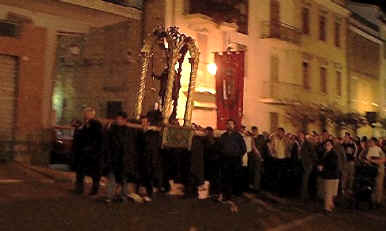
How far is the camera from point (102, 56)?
75.6 feet

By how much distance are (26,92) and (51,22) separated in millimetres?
2164

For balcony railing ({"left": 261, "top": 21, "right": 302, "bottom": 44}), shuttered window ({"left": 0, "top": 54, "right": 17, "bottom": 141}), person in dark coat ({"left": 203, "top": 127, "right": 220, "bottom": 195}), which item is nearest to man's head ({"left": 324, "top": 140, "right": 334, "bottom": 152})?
person in dark coat ({"left": 203, "top": 127, "right": 220, "bottom": 195})

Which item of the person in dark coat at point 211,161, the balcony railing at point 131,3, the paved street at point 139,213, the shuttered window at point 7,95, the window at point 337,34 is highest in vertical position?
the window at point 337,34

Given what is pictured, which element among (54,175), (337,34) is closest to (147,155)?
(54,175)

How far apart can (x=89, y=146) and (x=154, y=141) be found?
1268 millimetres

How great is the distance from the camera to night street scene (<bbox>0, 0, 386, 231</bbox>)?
10.7 meters

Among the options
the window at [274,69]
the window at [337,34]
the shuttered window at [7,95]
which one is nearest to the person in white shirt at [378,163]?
the shuttered window at [7,95]

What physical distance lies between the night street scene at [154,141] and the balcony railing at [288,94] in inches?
33.5

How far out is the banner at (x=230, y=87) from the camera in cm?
1836

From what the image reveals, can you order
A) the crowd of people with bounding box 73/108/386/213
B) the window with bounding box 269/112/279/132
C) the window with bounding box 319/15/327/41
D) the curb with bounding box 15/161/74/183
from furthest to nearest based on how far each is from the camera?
the window with bounding box 319/15/327/41, the window with bounding box 269/112/279/132, the curb with bounding box 15/161/74/183, the crowd of people with bounding box 73/108/386/213

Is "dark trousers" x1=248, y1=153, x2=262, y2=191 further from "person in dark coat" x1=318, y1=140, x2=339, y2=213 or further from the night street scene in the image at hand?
"person in dark coat" x1=318, y1=140, x2=339, y2=213

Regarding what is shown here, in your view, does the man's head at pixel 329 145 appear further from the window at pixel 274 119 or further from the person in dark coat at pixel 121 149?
the window at pixel 274 119

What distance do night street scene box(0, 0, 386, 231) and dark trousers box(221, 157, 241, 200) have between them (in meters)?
0.03

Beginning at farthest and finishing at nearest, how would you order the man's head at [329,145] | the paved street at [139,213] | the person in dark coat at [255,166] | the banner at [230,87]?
the banner at [230,87] → the person in dark coat at [255,166] → the man's head at [329,145] → the paved street at [139,213]
